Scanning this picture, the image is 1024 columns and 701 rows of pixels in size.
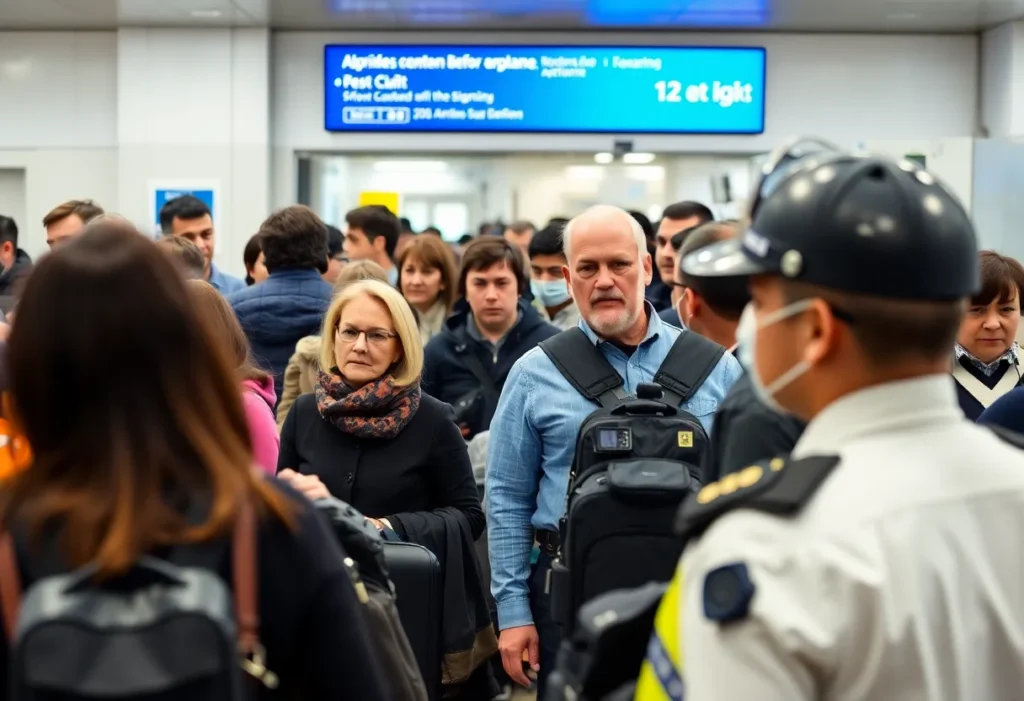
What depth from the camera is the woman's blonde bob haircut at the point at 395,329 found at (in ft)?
13.0

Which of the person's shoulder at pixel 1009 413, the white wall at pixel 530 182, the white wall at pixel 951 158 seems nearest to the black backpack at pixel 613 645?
the person's shoulder at pixel 1009 413

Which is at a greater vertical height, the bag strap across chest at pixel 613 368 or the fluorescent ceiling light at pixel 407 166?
the fluorescent ceiling light at pixel 407 166

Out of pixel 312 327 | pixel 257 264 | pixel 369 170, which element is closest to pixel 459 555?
pixel 312 327

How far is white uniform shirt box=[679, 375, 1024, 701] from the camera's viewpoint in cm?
127

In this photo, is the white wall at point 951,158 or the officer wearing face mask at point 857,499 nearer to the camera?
the officer wearing face mask at point 857,499

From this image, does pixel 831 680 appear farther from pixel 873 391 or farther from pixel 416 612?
pixel 416 612

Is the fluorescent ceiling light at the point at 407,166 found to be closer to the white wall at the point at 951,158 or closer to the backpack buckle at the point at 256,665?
the white wall at the point at 951,158

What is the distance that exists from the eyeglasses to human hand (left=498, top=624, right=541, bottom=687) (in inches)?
39.7

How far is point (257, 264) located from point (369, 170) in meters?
6.64

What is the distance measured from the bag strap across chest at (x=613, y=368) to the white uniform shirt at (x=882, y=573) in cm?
188

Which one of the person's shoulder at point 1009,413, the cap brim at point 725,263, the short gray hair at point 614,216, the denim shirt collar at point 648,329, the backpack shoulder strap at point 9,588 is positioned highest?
the short gray hair at point 614,216

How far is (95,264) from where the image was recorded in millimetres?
1484

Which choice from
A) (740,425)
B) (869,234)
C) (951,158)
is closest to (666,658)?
(869,234)

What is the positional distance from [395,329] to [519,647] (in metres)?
1.09
